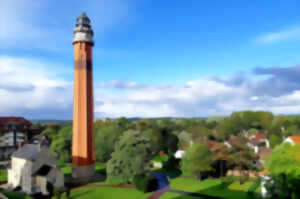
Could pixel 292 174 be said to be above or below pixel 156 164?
above

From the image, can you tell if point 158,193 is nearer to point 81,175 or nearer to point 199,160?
point 199,160

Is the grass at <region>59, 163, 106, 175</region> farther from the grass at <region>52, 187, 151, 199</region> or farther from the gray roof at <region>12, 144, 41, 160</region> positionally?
the grass at <region>52, 187, 151, 199</region>

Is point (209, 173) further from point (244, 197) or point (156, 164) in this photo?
point (156, 164)

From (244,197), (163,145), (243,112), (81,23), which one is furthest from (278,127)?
(81,23)

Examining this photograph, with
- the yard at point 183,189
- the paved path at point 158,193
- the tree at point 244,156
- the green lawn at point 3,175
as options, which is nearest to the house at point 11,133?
the green lawn at point 3,175

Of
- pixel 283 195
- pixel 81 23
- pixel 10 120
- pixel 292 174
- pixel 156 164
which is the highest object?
pixel 81 23

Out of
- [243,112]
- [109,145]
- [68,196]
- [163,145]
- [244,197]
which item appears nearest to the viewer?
[244,197]
